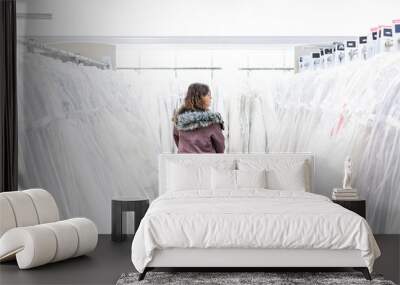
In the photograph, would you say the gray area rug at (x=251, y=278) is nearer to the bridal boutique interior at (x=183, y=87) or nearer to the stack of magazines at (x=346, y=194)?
the stack of magazines at (x=346, y=194)

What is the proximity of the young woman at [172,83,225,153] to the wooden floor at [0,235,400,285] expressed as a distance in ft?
4.35

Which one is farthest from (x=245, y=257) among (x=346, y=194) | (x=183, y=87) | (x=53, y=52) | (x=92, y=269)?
(x=53, y=52)

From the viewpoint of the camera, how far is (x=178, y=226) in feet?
16.1

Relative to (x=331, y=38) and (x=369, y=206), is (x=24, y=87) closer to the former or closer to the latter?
(x=331, y=38)

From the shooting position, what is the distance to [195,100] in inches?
271

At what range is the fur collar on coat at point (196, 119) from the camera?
6.76m

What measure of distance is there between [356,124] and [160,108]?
2178 millimetres

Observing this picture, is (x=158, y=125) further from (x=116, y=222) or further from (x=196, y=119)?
(x=116, y=222)

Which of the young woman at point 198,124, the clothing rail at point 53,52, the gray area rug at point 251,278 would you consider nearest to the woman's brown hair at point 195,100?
the young woman at point 198,124

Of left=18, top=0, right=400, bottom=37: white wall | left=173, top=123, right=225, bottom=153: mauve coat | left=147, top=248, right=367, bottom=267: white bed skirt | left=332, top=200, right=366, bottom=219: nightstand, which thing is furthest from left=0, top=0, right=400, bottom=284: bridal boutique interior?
left=147, top=248, right=367, bottom=267: white bed skirt

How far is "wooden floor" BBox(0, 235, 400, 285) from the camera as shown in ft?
16.4

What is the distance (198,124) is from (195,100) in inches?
10.8

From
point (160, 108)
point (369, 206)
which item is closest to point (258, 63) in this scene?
point (160, 108)

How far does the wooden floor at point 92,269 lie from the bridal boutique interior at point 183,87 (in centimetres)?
125
